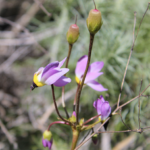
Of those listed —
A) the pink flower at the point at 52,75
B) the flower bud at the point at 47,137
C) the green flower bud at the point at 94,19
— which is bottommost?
the flower bud at the point at 47,137

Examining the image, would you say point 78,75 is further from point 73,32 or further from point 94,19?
point 94,19

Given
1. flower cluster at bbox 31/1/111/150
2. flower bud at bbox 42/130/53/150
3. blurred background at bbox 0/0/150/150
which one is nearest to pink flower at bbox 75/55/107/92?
flower cluster at bbox 31/1/111/150

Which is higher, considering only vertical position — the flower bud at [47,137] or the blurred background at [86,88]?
the flower bud at [47,137]

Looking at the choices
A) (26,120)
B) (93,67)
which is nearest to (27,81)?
(26,120)

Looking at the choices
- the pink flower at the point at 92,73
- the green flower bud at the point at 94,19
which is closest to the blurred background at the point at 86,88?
the pink flower at the point at 92,73

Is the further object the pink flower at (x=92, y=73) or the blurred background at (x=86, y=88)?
the blurred background at (x=86, y=88)

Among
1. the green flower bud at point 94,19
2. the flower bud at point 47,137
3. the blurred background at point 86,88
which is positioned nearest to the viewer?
the green flower bud at point 94,19

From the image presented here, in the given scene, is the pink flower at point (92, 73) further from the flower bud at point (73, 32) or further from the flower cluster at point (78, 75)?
the flower bud at point (73, 32)

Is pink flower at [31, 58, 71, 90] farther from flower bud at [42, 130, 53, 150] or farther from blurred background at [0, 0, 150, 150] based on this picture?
blurred background at [0, 0, 150, 150]

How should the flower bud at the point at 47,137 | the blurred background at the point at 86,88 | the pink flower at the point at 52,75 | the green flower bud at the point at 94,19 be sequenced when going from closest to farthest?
the green flower bud at the point at 94,19 < the pink flower at the point at 52,75 < the flower bud at the point at 47,137 < the blurred background at the point at 86,88

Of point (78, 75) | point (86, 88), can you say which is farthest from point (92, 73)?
point (86, 88)

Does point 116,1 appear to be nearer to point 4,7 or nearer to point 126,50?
point 126,50
